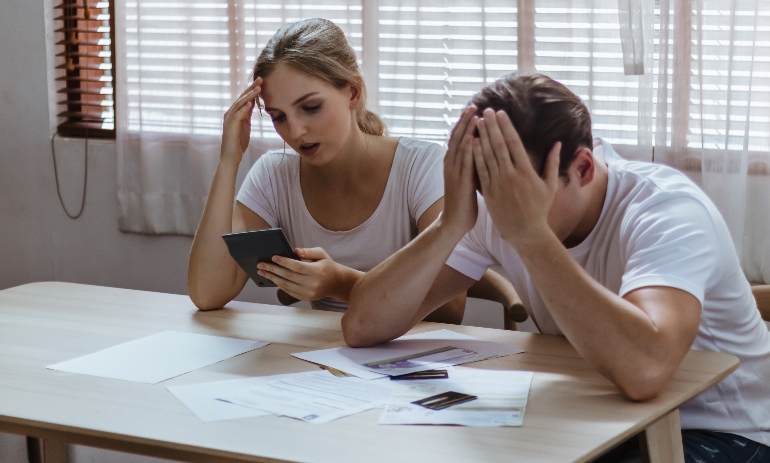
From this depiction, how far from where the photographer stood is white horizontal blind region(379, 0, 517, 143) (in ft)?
8.91

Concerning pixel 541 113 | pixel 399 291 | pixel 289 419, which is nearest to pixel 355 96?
pixel 399 291

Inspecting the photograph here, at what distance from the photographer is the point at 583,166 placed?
54.9 inches

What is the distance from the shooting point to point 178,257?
128 inches

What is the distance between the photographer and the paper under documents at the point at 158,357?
1380 mm

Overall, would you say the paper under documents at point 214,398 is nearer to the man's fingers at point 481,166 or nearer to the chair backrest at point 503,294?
the man's fingers at point 481,166

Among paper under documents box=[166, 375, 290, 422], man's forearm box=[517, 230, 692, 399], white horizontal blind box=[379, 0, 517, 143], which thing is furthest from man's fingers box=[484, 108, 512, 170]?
white horizontal blind box=[379, 0, 517, 143]

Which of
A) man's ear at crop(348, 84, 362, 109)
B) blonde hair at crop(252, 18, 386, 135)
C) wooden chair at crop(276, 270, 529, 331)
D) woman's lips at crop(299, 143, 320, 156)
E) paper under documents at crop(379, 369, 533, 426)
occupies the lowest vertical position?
wooden chair at crop(276, 270, 529, 331)

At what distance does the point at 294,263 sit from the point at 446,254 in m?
0.33

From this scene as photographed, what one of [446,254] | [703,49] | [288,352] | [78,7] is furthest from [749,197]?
[78,7]

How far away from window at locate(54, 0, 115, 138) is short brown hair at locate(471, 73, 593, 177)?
7.54 feet

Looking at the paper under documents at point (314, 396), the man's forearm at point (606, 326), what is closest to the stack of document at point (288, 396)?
the paper under documents at point (314, 396)

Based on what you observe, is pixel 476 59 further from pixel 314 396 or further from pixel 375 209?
pixel 314 396

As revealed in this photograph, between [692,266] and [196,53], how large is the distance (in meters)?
2.25

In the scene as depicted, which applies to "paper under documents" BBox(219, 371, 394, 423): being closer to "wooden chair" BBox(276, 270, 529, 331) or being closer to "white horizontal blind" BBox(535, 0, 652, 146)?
"wooden chair" BBox(276, 270, 529, 331)
